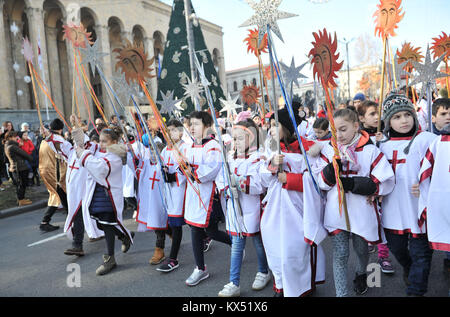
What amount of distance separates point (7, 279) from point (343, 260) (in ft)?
12.2

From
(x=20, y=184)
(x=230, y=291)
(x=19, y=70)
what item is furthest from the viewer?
(x=19, y=70)

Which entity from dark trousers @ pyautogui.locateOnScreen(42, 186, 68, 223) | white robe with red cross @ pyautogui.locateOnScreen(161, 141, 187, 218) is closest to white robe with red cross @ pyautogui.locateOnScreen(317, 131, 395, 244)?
white robe with red cross @ pyautogui.locateOnScreen(161, 141, 187, 218)

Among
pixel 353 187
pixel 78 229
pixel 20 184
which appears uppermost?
pixel 353 187

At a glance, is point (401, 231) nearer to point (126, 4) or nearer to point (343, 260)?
point (343, 260)

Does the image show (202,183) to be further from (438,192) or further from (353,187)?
(438,192)

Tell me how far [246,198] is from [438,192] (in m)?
1.51

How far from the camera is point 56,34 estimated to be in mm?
24734

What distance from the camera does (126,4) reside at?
25.3m

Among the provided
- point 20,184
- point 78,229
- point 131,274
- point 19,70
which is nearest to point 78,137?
point 78,229

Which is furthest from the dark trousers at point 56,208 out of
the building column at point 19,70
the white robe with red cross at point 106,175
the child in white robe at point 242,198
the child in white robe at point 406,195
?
the building column at point 19,70

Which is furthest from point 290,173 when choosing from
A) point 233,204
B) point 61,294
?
point 61,294

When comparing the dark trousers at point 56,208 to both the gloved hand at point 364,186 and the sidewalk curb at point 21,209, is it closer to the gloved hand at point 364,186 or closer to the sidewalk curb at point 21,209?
the sidewalk curb at point 21,209

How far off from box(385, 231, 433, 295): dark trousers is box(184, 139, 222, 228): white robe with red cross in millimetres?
1656

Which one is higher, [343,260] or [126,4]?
[126,4]
